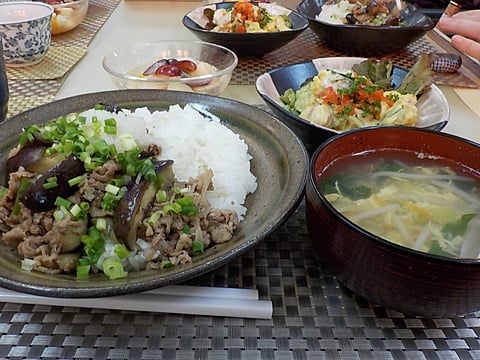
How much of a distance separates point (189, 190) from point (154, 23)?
2504 mm

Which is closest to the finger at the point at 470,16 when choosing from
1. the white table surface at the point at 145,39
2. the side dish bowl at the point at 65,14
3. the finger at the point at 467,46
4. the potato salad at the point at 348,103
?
the finger at the point at 467,46

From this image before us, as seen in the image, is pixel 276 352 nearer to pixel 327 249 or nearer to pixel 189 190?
pixel 327 249

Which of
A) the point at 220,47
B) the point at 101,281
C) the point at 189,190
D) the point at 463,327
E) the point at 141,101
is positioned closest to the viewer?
the point at 101,281

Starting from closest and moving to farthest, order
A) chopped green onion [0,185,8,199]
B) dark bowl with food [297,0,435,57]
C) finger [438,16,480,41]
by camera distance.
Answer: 1. chopped green onion [0,185,8,199]
2. dark bowl with food [297,0,435,57]
3. finger [438,16,480,41]

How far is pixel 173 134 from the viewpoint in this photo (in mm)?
1562

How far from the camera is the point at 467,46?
2809 mm

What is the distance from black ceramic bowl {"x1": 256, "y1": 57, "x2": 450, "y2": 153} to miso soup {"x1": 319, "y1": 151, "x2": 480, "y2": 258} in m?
0.29

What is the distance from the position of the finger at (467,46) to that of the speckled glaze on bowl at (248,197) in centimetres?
188

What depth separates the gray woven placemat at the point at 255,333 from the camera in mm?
1036

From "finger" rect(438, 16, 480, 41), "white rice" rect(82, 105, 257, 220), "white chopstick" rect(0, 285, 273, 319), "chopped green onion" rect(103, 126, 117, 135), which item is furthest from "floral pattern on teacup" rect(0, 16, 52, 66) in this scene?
"finger" rect(438, 16, 480, 41)

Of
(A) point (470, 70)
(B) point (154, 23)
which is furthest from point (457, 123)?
(B) point (154, 23)

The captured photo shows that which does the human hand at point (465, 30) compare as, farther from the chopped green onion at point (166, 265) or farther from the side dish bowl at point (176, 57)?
the chopped green onion at point (166, 265)

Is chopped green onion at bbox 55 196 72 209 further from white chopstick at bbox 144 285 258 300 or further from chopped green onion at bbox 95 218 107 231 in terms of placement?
white chopstick at bbox 144 285 258 300

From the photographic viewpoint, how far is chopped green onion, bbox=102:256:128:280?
1.05 meters
